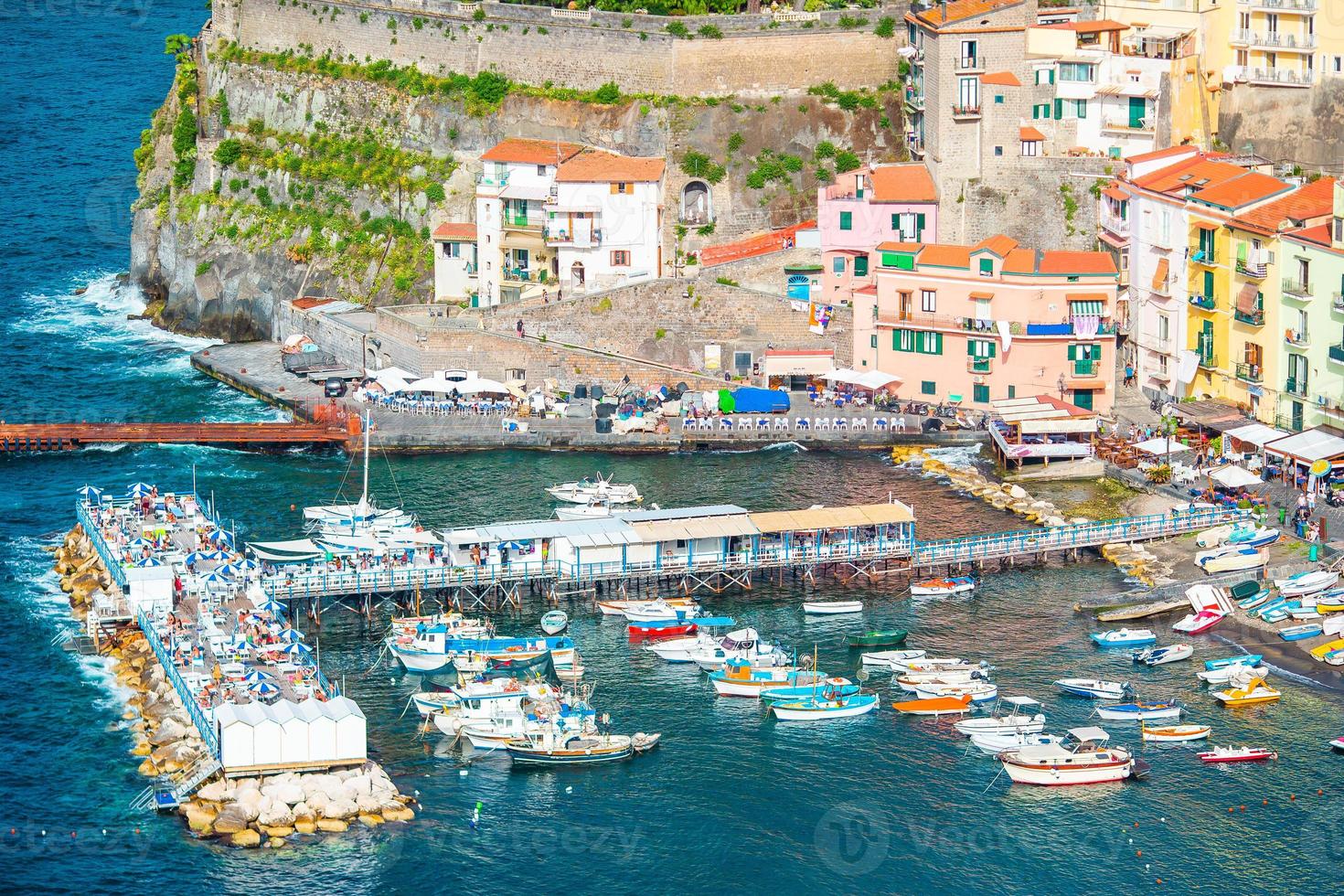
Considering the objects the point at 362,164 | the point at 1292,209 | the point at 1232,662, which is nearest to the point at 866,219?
the point at 1292,209

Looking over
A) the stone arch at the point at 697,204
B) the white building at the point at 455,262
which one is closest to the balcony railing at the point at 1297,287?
the stone arch at the point at 697,204

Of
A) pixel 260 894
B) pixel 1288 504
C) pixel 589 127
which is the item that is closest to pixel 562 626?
pixel 260 894

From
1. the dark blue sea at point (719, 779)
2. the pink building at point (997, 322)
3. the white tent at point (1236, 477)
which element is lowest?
the dark blue sea at point (719, 779)

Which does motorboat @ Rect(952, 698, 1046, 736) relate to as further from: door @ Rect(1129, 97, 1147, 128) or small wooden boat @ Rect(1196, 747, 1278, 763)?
door @ Rect(1129, 97, 1147, 128)

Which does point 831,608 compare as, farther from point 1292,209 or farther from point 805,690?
point 1292,209

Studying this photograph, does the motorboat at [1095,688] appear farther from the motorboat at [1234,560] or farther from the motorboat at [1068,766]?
the motorboat at [1234,560]

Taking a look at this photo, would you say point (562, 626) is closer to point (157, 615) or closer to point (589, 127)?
point (157, 615)
